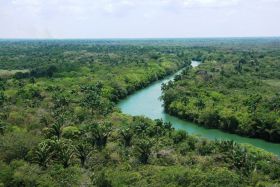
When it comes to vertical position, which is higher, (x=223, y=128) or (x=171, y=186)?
(x=171, y=186)

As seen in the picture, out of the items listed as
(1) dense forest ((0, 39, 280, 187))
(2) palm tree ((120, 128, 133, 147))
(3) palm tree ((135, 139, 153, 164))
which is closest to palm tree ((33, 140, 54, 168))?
(1) dense forest ((0, 39, 280, 187))

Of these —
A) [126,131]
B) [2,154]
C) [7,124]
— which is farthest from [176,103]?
[2,154]

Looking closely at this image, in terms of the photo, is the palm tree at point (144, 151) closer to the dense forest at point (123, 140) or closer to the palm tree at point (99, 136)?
the dense forest at point (123, 140)

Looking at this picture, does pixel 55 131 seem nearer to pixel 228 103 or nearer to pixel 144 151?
pixel 144 151

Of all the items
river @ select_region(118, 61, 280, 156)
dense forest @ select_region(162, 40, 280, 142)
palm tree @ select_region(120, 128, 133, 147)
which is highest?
palm tree @ select_region(120, 128, 133, 147)

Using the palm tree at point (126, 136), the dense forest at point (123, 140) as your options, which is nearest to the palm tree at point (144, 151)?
the dense forest at point (123, 140)

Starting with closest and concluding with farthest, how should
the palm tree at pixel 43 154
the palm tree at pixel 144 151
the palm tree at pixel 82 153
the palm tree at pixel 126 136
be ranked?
1. the palm tree at pixel 43 154
2. the palm tree at pixel 82 153
3. the palm tree at pixel 144 151
4. the palm tree at pixel 126 136

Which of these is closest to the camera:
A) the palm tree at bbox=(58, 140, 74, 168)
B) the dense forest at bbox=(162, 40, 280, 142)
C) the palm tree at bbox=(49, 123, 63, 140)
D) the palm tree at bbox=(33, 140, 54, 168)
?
the palm tree at bbox=(33, 140, 54, 168)

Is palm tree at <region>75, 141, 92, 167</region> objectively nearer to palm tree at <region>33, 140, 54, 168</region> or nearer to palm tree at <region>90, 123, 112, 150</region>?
palm tree at <region>33, 140, 54, 168</region>

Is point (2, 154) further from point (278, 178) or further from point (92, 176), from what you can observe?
point (278, 178)
